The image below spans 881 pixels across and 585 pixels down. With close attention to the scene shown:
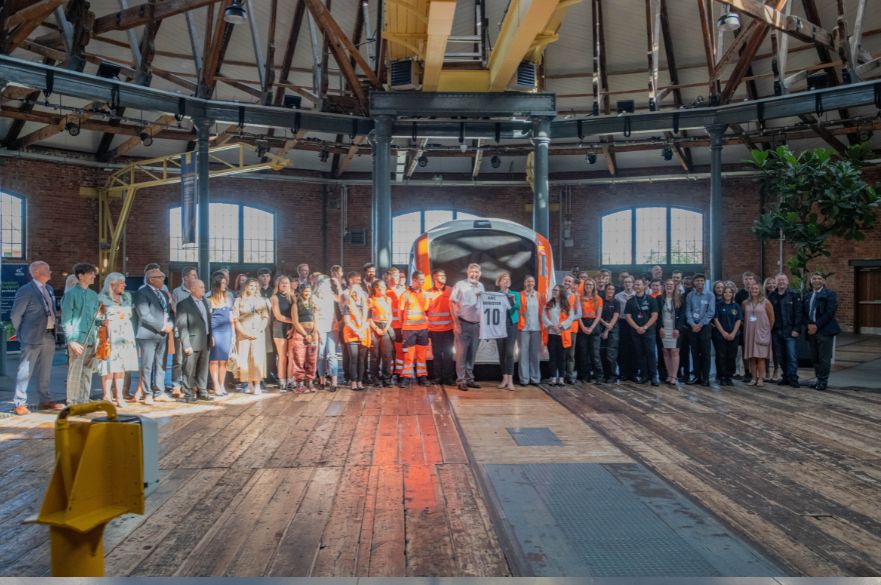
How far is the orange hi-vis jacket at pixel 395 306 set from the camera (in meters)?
9.62

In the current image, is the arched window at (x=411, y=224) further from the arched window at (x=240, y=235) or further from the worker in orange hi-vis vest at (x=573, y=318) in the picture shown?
the worker in orange hi-vis vest at (x=573, y=318)

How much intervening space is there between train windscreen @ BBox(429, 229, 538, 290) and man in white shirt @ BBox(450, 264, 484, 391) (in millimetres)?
2021

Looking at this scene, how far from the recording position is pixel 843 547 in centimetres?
358

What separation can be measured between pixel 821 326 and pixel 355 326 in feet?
20.8

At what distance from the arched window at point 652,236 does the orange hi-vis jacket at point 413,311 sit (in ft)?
45.5

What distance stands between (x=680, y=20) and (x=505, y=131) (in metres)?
6.77

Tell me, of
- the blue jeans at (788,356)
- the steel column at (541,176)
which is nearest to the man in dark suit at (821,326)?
the blue jeans at (788,356)

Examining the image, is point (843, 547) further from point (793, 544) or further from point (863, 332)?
point (863, 332)

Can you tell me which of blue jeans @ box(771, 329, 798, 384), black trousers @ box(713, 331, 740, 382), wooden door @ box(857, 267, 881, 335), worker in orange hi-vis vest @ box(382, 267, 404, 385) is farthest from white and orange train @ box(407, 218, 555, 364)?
wooden door @ box(857, 267, 881, 335)

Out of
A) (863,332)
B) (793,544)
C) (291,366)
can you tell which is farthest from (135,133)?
(863,332)

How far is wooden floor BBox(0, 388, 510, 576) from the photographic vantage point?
3391 millimetres

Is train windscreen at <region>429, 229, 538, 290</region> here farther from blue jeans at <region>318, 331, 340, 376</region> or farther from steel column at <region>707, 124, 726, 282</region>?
steel column at <region>707, 124, 726, 282</region>

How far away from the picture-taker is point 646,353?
971 cm

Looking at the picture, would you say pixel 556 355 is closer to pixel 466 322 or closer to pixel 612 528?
pixel 466 322
